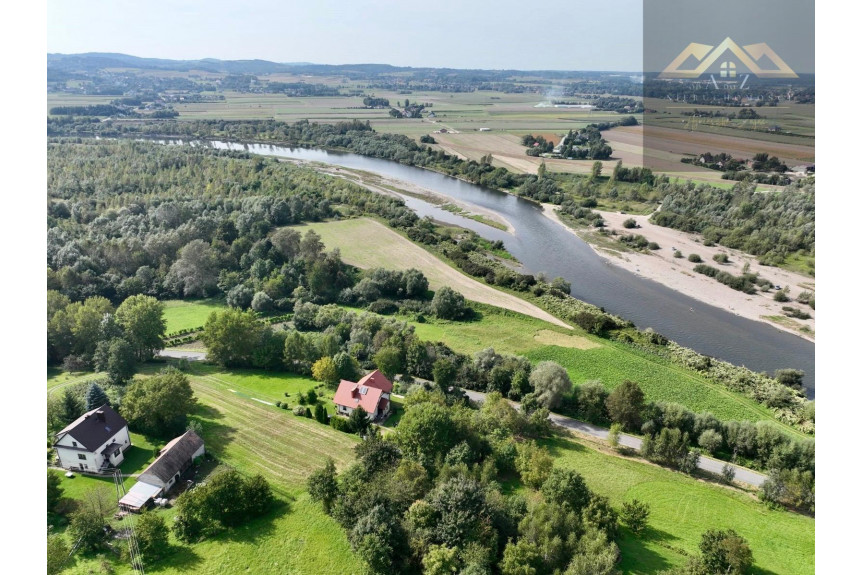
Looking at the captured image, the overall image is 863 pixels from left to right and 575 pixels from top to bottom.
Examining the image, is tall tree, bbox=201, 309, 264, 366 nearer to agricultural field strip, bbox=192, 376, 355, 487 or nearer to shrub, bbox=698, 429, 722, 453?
agricultural field strip, bbox=192, 376, 355, 487

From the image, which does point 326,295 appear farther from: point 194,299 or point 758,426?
point 758,426

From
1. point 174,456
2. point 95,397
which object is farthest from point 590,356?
point 95,397

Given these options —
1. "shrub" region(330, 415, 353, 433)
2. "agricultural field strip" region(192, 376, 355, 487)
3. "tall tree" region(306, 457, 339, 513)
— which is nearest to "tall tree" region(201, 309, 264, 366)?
"agricultural field strip" region(192, 376, 355, 487)

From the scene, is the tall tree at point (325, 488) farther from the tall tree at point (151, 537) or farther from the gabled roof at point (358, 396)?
the gabled roof at point (358, 396)

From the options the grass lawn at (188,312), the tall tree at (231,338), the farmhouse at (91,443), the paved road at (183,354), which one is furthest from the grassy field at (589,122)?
the farmhouse at (91,443)

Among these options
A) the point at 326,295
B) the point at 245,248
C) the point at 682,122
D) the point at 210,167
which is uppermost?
the point at 682,122

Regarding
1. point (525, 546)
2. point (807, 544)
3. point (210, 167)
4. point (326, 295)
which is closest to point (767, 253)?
point (807, 544)
